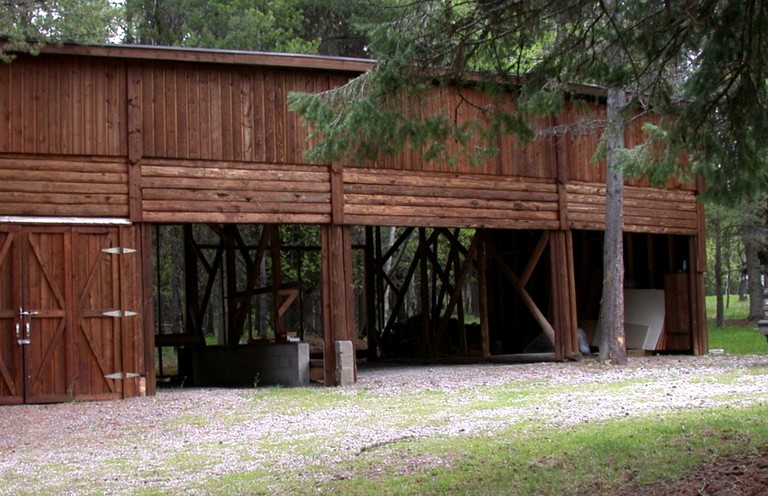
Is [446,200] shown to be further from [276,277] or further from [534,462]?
[534,462]

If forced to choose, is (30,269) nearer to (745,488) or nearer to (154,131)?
(154,131)

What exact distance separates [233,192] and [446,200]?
13.1 feet

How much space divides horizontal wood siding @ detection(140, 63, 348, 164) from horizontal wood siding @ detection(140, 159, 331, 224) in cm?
17

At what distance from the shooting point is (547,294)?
24.6 metres

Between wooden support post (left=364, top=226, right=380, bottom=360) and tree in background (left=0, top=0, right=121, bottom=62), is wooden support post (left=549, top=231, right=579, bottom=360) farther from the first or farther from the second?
tree in background (left=0, top=0, right=121, bottom=62)

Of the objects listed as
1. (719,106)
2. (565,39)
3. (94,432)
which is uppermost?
(565,39)

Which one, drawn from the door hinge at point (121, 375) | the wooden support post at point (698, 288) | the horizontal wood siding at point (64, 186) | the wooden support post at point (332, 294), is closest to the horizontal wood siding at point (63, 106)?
the horizontal wood siding at point (64, 186)

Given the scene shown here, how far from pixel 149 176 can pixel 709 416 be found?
30.0ft

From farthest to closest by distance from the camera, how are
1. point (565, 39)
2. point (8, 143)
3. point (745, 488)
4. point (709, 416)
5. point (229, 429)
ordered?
point (8, 143) < point (229, 429) < point (709, 416) < point (565, 39) < point (745, 488)

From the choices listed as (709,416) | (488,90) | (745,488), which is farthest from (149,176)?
(745,488)

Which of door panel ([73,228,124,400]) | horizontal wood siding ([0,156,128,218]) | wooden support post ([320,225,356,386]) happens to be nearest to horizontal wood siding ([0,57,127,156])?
horizontal wood siding ([0,156,128,218])

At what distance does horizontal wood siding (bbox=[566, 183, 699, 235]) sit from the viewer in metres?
19.8

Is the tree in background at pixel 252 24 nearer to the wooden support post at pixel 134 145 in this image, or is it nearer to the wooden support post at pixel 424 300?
the wooden support post at pixel 424 300

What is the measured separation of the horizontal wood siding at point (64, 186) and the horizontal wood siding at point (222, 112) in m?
0.73
